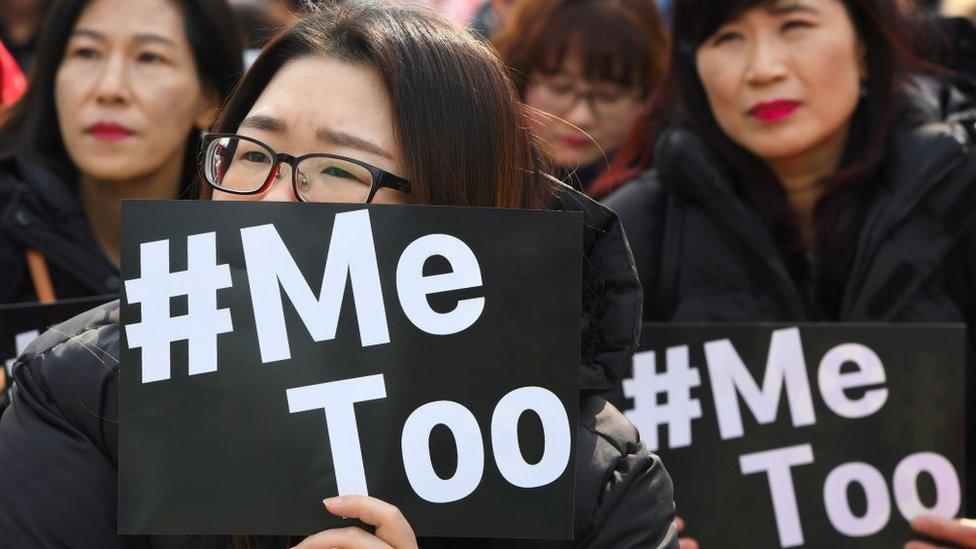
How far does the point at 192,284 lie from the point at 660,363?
109cm

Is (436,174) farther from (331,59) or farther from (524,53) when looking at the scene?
(524,53)

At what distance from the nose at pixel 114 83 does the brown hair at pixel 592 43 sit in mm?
1320

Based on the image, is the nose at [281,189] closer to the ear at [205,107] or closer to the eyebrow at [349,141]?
the eyebrow at [349,141]

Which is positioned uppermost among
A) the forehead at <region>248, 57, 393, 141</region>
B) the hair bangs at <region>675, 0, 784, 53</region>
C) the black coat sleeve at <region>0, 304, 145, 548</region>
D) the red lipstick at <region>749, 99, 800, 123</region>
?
the hair bangs at <region>675, 0, 784, 53</region>

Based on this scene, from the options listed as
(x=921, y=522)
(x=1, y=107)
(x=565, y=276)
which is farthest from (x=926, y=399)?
(x=1, y=107)

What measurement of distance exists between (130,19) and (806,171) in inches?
71.4

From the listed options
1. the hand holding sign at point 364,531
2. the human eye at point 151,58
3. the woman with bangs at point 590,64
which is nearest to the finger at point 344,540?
the hand holding sign at point 364,531

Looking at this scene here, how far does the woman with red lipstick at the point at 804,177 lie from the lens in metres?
3.03

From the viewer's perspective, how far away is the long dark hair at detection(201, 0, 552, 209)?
6.54ft

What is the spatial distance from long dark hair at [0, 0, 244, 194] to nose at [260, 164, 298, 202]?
1.70 metres

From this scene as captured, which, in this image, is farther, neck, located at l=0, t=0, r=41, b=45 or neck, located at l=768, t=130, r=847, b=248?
neck, located at l=0, t=0, r=41, b=45

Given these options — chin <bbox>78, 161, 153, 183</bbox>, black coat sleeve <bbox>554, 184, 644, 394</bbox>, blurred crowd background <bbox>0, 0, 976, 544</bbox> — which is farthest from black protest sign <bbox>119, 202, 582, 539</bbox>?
chin <bbox>78, 161, 153, 183</bbox>

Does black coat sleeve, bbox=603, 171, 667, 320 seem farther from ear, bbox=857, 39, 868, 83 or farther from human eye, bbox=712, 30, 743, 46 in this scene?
ear, bbox=857, 39, 868, 83

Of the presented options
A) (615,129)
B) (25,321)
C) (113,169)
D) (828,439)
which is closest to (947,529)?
(828,439)
